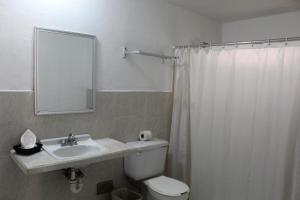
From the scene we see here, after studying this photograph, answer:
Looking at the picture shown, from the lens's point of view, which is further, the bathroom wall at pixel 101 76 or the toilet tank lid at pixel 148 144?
the toilet tank lid at pixel 148 144

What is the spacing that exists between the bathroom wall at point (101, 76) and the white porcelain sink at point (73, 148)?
67 mm

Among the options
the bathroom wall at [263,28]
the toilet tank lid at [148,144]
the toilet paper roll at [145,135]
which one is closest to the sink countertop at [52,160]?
the toilet tank lid at [148,144]

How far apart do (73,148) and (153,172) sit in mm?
940

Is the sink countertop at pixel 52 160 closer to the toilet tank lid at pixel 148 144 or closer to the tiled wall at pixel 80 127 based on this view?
the tiled wall at pixel 80 127

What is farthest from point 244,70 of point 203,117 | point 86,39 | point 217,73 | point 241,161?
point 86,39

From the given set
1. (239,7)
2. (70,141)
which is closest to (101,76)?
(70,141)

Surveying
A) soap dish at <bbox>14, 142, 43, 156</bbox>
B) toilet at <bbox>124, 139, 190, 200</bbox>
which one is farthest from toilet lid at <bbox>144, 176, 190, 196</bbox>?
soap dish at <bbox>14, 142, 43, 156</bbox>

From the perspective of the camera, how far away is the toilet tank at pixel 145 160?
2.51 metres

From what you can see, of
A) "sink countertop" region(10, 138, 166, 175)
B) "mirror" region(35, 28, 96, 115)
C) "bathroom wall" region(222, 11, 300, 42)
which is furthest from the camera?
"bathroom wall" region(222, 11, 300, 42)

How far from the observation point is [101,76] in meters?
2.37

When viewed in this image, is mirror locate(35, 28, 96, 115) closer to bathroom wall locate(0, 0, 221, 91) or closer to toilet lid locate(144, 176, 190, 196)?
bathroom wall locate(0, 0, 221, 91)

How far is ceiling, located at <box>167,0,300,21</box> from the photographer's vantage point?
2738 millimetres

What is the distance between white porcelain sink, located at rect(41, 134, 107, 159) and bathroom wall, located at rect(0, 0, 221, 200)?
67mm

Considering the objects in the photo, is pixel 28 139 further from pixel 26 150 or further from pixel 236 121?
pixel 236 121
